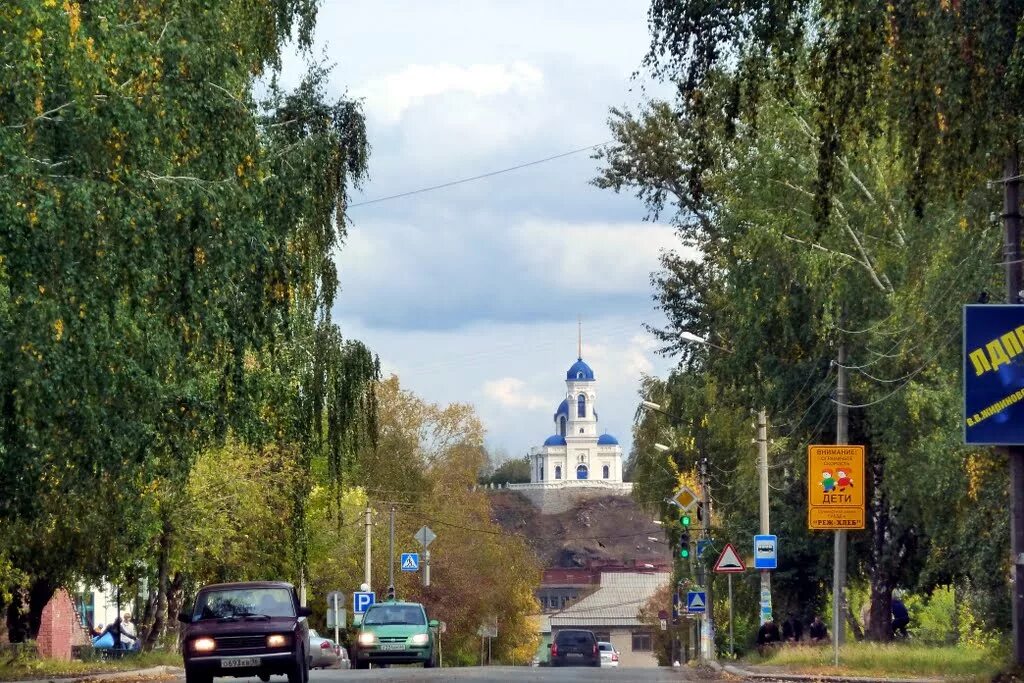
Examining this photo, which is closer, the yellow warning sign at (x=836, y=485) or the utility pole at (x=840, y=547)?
the yellow warning sign at (x=836, y=485)

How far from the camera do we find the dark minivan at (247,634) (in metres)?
25.3

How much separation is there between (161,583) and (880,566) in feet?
58.3

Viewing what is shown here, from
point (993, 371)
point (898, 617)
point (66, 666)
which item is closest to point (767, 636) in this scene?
point (898, 617)

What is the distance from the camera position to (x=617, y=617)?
18138 cm

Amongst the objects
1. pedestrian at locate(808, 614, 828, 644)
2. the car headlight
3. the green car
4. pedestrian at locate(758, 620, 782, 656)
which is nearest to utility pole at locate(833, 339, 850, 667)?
pedestrian at locate(758, 620, 782, 656)

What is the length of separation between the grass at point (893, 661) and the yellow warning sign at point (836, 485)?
2.63 meters

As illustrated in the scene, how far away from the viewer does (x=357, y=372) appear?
3164 cm

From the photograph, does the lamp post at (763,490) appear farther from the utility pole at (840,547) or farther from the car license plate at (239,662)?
the car license plate at (239,662)

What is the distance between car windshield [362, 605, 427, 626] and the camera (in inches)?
1628

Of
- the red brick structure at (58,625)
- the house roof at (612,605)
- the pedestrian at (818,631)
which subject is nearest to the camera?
the pedestrian at (818,631)

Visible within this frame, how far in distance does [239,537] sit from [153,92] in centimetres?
2899

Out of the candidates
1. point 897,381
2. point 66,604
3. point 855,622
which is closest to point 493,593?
point 66,604

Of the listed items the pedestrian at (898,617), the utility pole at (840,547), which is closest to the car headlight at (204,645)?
the utility pole at (840,547)

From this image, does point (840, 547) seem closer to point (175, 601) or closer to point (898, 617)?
point (898, 617)
